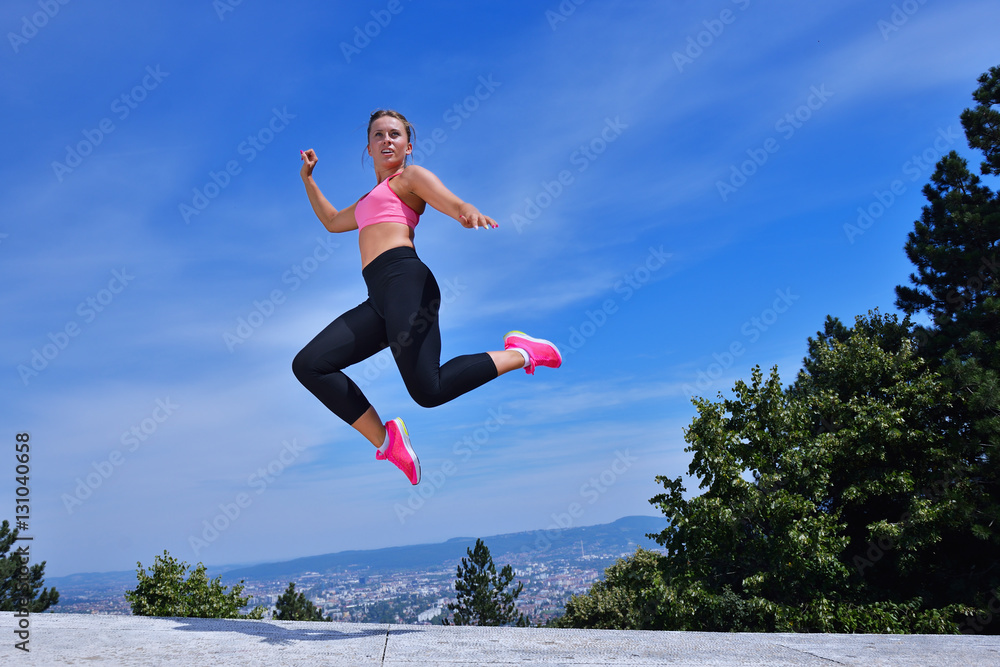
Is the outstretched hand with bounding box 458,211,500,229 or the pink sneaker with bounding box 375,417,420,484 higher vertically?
the outstretched hand with bounding box 458,211,500,229

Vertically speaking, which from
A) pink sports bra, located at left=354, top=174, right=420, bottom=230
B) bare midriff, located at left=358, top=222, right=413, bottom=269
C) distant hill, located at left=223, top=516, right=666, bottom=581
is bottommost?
bare midriff, located at left=358, top=222, right=413, bottom=269

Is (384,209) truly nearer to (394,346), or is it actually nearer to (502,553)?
(394,346)

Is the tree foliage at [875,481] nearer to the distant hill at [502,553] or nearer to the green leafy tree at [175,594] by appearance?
the green leafy tree at [175,594]

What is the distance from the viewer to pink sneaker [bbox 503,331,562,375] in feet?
13.3

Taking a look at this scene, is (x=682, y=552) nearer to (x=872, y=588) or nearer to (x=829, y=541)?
(x=829, y=541)

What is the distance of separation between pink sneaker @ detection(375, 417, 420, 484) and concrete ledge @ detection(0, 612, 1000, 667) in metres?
0.90

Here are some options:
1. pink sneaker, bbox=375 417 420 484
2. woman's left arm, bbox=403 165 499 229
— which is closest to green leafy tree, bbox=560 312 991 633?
pink sneaker, bbox=375 417 420 484

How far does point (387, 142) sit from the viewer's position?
429 cm

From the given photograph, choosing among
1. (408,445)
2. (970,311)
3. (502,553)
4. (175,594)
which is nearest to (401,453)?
(408,445)

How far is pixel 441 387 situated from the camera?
363 centimetres

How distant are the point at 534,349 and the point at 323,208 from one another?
178cm

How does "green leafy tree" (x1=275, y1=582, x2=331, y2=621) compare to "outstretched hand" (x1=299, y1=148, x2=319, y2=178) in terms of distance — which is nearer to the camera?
"outstretched hand" (x1=299, y1=148, x2=319, y2=178)

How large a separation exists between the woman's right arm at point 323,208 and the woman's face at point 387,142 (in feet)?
1.23

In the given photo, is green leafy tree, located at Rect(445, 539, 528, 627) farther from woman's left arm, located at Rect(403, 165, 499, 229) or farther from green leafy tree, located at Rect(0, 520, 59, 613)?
woman's left arm, located at Rect(403, 165, 499, 229)
